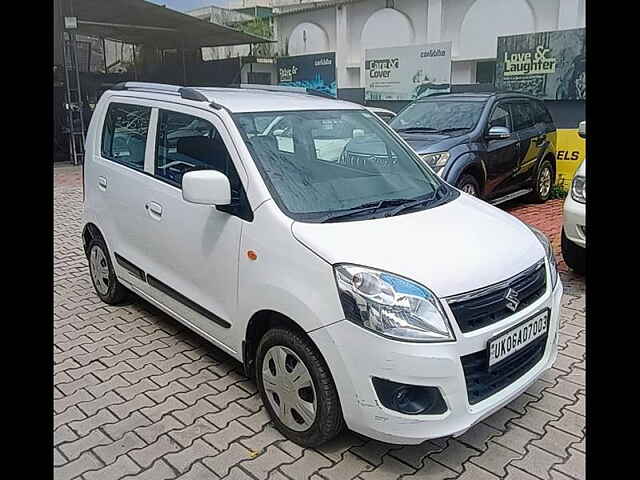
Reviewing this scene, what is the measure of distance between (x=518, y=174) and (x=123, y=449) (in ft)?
21.5

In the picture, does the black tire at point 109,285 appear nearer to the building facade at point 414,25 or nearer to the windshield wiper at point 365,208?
the windshield wiper at point 365,208

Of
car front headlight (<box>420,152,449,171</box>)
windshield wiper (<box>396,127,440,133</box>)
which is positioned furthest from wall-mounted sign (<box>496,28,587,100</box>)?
car front headlight (<box>420,152,449,171</box>)

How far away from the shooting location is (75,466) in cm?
275

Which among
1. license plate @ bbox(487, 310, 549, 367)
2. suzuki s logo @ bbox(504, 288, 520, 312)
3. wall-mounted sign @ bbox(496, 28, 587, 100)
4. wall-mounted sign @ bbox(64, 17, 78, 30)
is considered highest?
wall-mounted sign @ bbox(64, 17, 78, 30)

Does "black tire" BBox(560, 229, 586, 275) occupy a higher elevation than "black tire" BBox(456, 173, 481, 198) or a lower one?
lower

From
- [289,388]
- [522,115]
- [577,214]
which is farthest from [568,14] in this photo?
[289,388]

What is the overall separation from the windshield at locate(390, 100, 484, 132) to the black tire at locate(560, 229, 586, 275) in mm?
2481

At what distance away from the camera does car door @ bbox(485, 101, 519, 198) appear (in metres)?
7.24

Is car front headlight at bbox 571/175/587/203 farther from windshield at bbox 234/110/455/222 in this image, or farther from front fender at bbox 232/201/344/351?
front fender at bbox 232/201/344/351

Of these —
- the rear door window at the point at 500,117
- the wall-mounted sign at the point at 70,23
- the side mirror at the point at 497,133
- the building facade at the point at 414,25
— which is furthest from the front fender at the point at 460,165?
the wall-mounted sign at the point at 70,23

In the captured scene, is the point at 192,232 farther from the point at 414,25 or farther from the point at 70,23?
the point at 414,25

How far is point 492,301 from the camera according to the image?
2551 millimetres

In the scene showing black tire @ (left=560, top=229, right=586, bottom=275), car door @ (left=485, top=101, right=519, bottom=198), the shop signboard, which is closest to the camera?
black tire @ (left=560, top=229, right=586, bottom=275)
